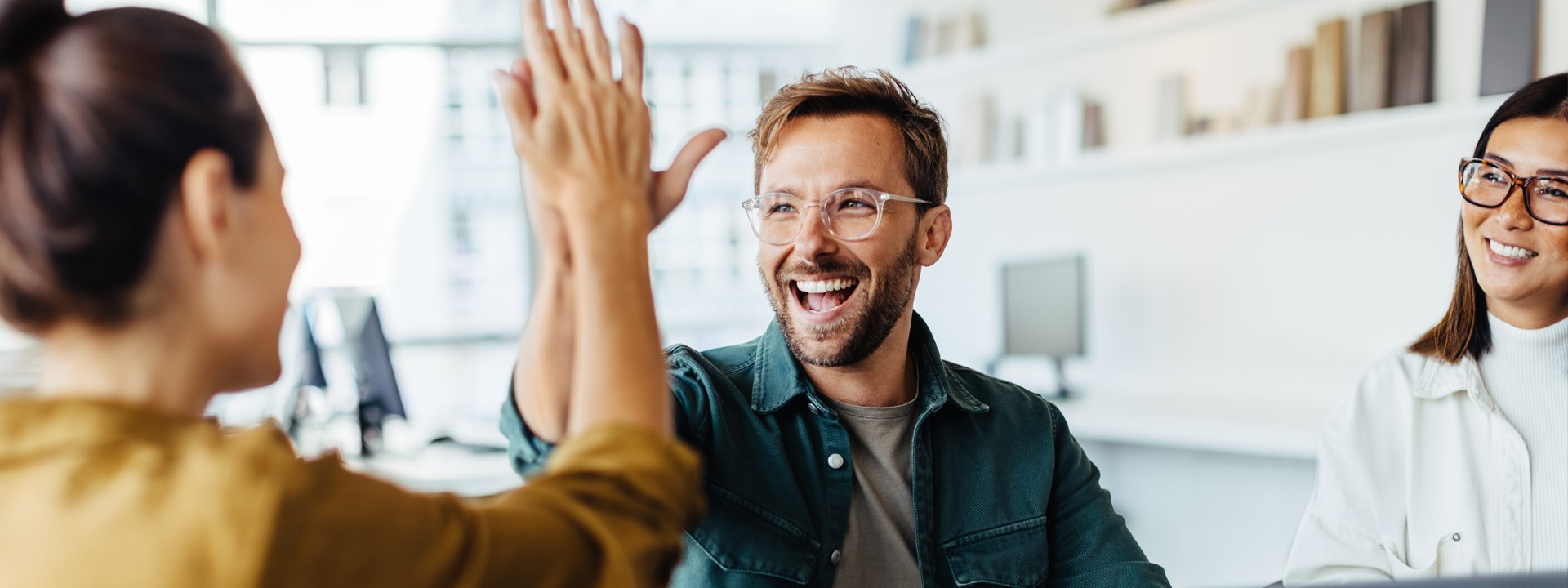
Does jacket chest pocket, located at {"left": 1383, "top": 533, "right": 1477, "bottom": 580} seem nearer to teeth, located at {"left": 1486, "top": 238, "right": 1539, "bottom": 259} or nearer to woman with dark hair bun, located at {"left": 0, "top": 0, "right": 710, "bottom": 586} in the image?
teeth, located at {"left": 1486, "top": 238, "right": 1539, "bottom": 259}

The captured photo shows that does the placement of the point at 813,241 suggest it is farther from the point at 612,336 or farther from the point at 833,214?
the point at 612,336

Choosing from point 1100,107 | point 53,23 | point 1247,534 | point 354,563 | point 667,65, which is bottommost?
point 1247,534

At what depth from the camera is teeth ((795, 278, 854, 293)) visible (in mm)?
1697

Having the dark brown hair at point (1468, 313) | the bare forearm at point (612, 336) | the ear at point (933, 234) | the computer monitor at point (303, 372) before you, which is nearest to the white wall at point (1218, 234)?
the dark brown hair at point (1468, 313)

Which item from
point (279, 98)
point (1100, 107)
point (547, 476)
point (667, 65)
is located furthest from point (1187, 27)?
point (279, 98)

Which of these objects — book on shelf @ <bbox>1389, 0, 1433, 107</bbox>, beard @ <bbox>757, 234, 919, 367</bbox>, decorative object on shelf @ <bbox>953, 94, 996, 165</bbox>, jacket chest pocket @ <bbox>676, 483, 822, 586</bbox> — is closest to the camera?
jacket chest pocket @ <bbox>676, 483, 822, 586</bbox>

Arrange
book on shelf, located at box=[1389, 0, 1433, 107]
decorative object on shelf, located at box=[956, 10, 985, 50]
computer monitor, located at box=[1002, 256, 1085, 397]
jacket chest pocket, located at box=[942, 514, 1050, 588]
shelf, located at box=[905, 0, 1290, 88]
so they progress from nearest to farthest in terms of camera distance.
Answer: jacket chest pocket, located at box=[942, 514, 1050, 588] < book on shelf, located at box=[1389, 0, 1433, 107] < shelf, located at box=[905, 0, 1290, 88] < computer monitor, located at box=[1002, 256, 1085, 397] < decorative object on shelf, located at box=[956, 10, 985, 50]

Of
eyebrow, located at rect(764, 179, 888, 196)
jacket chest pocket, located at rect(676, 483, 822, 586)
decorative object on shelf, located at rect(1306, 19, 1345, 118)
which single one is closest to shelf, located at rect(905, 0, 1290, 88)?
decorative object on shelf, located at rect(1306, 19, 1345, 118)

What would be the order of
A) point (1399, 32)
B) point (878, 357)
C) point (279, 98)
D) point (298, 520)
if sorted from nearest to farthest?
point (298, 520), point (878, 357), point (1399, 32), point (279, 98)

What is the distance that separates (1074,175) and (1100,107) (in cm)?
26

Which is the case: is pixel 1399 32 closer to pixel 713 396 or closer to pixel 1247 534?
pixel 1247 534

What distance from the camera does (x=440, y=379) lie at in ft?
19.6

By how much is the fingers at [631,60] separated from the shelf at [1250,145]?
9.22ft

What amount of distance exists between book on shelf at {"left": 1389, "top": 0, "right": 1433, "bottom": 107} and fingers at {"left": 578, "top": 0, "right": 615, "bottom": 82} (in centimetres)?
307
